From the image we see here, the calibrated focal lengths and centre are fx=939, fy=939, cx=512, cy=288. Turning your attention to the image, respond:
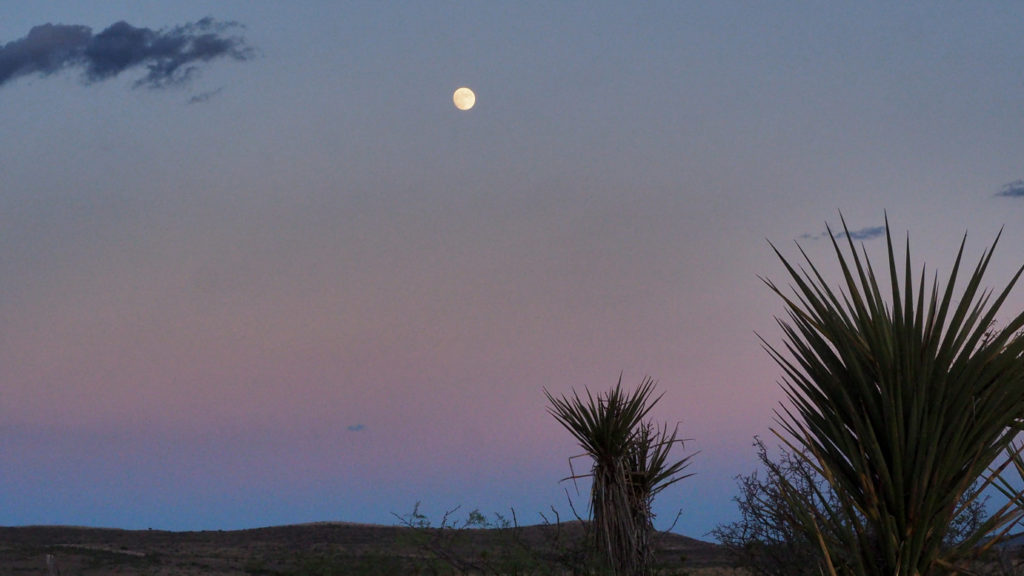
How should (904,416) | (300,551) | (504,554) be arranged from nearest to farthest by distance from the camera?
(904,416), (504,554), (300,551)

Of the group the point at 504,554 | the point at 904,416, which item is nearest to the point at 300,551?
the point at 504,554

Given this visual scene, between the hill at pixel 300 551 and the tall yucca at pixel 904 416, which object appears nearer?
the tall yucca at pixel 904 416

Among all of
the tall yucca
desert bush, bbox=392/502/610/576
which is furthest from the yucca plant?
the tall yucca

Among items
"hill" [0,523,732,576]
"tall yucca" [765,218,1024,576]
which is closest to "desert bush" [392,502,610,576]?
"hill" [0,523,732,576]

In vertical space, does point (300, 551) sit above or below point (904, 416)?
above

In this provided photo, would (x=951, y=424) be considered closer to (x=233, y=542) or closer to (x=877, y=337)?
(x=877, y=337)

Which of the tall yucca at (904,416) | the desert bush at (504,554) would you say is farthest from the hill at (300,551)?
the tall yucca at (904,416)

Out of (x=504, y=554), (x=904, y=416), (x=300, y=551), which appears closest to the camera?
(x=904, y=416)

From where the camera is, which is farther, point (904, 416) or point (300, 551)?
point (300, 551)

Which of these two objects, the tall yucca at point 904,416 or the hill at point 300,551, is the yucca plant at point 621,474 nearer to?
the hill at point 300,551

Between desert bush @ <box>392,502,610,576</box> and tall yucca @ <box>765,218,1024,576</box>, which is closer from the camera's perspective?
tall yucca @ <box>765,218,1024,576</box>

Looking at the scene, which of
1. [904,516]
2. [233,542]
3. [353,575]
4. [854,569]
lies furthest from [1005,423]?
[233,542]

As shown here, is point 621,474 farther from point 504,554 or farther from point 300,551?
point 300,551

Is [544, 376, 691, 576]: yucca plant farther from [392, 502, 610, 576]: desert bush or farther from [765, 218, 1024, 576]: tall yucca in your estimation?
[765, 218, 1024, 576]: tall yucca
